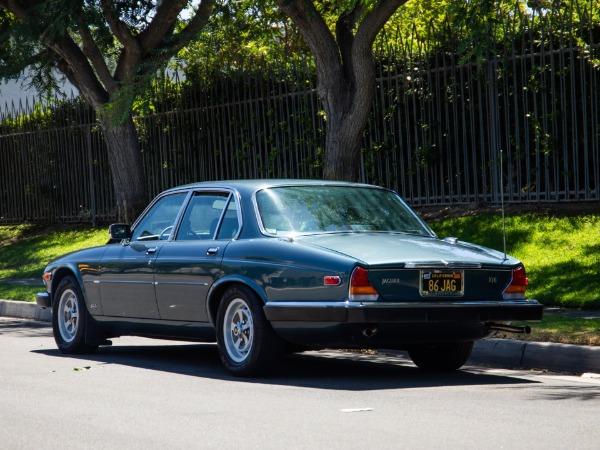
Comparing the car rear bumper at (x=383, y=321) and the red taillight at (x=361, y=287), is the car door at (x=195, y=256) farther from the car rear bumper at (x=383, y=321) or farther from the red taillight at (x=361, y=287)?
the red taillight at (x=361, y=287)

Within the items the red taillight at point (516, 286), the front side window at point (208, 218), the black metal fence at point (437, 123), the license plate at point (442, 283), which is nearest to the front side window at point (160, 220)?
the front side window at point (208, 218)

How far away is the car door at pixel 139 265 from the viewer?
965 cm

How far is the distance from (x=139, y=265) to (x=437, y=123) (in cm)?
848

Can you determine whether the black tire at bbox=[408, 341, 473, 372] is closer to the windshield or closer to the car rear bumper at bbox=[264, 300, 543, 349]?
the car rear bumper at bbox=[264, 300, 543, 349]

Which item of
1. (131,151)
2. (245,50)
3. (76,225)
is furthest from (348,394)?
(245,50)

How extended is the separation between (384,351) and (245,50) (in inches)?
851

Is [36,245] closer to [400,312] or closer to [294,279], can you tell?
[294,279]

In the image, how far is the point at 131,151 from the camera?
785 inches

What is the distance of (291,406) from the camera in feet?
23.4

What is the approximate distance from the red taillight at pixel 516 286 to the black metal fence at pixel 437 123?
4.22 m

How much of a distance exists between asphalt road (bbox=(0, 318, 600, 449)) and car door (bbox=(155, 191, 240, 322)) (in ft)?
1.83

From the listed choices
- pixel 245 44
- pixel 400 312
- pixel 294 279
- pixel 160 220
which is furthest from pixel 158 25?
pixel 245 44

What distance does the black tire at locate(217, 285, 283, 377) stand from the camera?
836cm

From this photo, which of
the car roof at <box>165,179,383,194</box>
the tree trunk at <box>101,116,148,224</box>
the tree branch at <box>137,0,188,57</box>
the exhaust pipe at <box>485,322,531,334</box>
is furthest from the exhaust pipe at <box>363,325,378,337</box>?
the tree trunk at <box>101,116,148,224</box>
